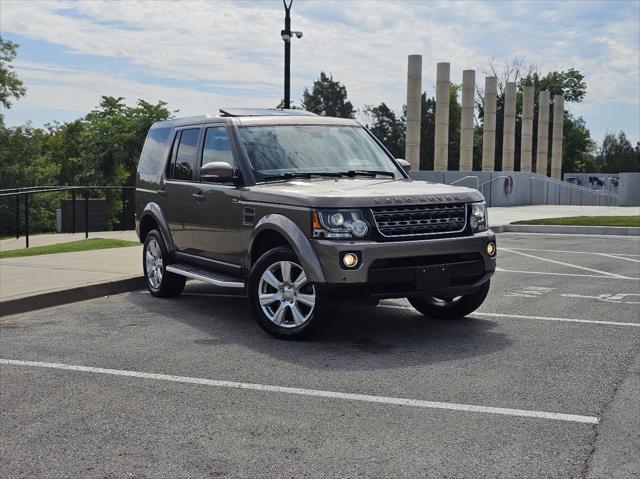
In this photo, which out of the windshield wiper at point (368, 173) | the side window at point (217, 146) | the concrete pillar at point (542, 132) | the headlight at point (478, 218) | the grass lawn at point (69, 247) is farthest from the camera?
the concrete pillar at point (542, 132)

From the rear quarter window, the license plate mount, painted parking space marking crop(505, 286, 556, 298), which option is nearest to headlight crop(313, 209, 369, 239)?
the license plate mount

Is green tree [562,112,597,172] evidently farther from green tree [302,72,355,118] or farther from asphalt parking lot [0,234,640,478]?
asphalt parking lot [0,234,640,478]

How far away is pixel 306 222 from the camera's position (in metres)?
6.99

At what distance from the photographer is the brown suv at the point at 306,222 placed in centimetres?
688

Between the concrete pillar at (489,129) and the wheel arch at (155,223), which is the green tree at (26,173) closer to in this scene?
the concrete pillar at (489,129)

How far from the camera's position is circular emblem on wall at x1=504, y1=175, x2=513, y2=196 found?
3775 cm

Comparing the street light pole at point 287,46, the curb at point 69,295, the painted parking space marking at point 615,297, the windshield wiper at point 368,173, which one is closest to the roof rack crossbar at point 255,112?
the windshield wiper at point 368,173

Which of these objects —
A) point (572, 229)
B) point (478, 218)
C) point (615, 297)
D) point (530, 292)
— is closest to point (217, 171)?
point (478, 218)

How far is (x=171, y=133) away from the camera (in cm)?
975

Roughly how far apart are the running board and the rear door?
0.66 feet

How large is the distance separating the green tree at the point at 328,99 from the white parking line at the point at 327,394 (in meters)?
99.6

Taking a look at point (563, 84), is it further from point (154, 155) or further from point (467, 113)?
point (154, 155)

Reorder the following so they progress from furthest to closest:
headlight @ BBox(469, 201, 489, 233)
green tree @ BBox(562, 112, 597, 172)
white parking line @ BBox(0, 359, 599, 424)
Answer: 1. green tree @ BBox(562, 112, 597, 172)
2. headlight @ BBox(469, 201, 489, 233)
3. white parking line @ BBox(0, 359, 599, 424)

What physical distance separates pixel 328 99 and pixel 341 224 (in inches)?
3969
